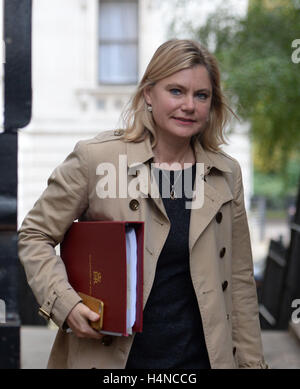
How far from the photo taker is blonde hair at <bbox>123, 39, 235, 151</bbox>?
2742 millimetres

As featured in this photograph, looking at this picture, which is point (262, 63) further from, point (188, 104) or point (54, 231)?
point (54, 231)

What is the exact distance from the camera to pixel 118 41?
16641 millimetres

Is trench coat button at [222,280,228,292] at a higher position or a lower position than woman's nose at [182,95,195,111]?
lower

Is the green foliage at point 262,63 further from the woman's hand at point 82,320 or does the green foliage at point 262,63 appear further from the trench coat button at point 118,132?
the woman's hand at point 82,320

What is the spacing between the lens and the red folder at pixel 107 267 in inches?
97.7

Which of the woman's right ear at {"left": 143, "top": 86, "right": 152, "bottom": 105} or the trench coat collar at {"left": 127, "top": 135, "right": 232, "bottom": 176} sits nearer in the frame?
the trench coat collar at {"left": 127, "top": 135, "right": 232, "bottom": 176}

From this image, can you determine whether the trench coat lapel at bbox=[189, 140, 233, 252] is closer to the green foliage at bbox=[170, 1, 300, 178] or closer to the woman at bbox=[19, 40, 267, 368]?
the woman at bbox=[19, 40, 267, 368]

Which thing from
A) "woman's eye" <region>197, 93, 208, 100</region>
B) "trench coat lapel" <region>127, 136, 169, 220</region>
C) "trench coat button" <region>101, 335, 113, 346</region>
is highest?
"woman's eye" <region>197, 93, 208, 100</region>

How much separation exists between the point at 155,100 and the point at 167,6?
10.6m

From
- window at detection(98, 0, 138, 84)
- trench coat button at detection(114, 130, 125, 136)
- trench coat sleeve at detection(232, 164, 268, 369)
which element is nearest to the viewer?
trench coat button at detection(114, 130, 125, 136)

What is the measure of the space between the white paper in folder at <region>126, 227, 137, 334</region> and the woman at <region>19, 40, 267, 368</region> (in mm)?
135

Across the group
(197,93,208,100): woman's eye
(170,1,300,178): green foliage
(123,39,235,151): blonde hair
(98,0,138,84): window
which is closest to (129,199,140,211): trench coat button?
(123,39,235,151): blonde hair

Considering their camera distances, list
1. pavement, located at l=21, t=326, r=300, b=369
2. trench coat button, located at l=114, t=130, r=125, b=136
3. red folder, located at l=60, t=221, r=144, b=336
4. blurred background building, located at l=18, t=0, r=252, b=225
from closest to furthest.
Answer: red folder, located at l=60, t=221, r=144, b=336, trench coat button, located at l=114, t=130, r=125, b=136, pavement, located at l=21, t=326, r=300, b=369, blurred background building, located at l=18, t=0, r=252, b=225

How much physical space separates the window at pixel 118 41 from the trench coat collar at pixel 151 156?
1388 cm
